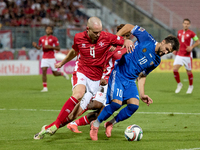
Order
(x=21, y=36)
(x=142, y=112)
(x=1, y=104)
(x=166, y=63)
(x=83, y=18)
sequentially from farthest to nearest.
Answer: (x=83, y=18) < (x=166, y=63) < (x=21, y=36) < (x=1, y=104) < (x=142, y=112)

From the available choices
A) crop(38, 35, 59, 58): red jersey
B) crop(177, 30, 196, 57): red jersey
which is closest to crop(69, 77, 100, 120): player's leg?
crop(177, 30, 196, 57): red jersey

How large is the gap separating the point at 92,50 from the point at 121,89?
807mm

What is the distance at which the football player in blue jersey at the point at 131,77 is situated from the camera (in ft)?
18.5

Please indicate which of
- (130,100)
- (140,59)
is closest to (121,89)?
(130,100)

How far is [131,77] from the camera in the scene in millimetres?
5809

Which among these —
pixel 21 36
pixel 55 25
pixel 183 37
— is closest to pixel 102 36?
pixel 183 37

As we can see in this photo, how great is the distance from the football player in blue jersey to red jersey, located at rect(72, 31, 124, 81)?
31cm

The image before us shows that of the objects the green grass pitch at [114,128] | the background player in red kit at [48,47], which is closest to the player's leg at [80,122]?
the green grass pitch at [114,128]

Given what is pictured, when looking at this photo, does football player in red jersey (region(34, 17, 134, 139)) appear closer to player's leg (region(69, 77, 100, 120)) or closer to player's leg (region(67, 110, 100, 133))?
player's leg (region(69, 77, 100, 120))

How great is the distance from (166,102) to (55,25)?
15.6 m

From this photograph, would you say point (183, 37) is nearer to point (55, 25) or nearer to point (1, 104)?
point (1, 104)

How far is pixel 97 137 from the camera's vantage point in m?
5.72

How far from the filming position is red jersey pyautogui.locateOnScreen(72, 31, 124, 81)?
5.92m

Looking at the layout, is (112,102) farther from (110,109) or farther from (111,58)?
(111,58)
